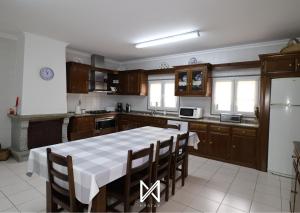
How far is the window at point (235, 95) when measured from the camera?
4.02 metres

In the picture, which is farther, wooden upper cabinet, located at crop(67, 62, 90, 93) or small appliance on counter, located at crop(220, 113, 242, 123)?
wooden upper cabinet, located at crop(67, 62, 90, 93)

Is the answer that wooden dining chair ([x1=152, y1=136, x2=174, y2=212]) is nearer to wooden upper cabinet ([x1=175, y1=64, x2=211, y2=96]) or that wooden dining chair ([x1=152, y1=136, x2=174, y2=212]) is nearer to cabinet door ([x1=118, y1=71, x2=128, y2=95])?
wooden upper cabinet ([x1=175, y1=64, x2=211, y2=96])

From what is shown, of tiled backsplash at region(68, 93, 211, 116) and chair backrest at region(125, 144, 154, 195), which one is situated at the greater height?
tiled backsplash at region(68, 93, 211, 116)

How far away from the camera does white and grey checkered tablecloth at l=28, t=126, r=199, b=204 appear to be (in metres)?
1.45

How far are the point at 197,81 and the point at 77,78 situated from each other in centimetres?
314

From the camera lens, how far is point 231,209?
88.6 inches

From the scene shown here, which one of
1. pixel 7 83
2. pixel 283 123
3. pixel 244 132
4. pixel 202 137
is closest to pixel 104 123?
pixel 7 83

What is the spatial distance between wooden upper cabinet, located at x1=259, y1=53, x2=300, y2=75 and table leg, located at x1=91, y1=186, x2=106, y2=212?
11.3 ft

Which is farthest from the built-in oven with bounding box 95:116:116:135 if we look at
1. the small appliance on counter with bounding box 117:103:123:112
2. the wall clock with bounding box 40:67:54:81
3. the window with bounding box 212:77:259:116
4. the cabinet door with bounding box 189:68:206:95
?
the window with bounding box 212:77:259:116

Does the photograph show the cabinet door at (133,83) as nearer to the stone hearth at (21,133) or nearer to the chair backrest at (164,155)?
the stone hearth at (21,133)

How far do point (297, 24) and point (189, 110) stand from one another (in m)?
2.60

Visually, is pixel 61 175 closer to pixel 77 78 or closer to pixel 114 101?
pixel 77 78

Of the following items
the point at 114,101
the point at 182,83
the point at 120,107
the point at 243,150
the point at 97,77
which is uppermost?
the point at 97,77

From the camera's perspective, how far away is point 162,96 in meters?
5.52
